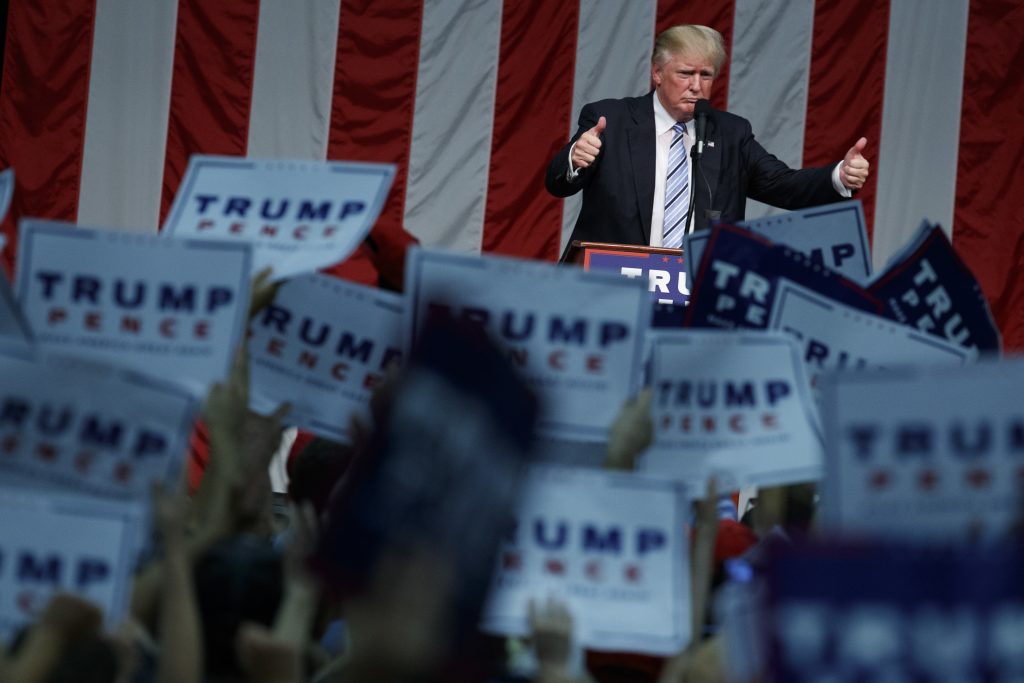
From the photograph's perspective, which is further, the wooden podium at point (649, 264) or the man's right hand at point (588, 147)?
the wooden podium at point (649, 264)

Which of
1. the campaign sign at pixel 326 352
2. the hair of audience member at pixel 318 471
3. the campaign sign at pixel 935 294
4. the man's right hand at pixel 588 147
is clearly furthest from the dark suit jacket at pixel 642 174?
the campaign sign at pixel 326 352

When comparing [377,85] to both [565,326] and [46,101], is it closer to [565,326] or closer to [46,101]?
[46,101]

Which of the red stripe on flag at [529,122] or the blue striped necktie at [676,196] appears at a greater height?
the red stripe on flag at [529,122]

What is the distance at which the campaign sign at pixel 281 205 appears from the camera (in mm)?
2314

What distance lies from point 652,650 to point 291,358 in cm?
75

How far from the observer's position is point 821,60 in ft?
21.4

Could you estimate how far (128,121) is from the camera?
21.7 feet

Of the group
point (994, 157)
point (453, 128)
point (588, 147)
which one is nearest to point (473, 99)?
point (453, 128)

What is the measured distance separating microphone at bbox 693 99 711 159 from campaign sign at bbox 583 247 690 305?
420 millimetres

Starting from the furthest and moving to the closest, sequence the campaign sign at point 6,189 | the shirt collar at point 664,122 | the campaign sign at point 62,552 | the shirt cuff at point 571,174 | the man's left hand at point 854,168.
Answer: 1. the shirt collar at point 664,122
2. the shirt cuff at point 571,174
3. the man's left hand at point 854,168
4. the campaign sign at point 6,189
5. the campaign sign at point 62,552

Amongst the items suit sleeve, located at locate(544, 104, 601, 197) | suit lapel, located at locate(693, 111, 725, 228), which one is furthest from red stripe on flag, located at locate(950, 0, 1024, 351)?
suit sleeve, located at locate(544, 104, 601, 197)

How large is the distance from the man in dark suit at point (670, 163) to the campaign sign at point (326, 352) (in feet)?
7.99

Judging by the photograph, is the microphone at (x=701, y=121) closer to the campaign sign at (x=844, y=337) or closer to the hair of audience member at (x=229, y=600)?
the campaign sign at (x=844, y=337)

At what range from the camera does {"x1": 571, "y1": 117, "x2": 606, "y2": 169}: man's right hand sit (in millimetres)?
3922
